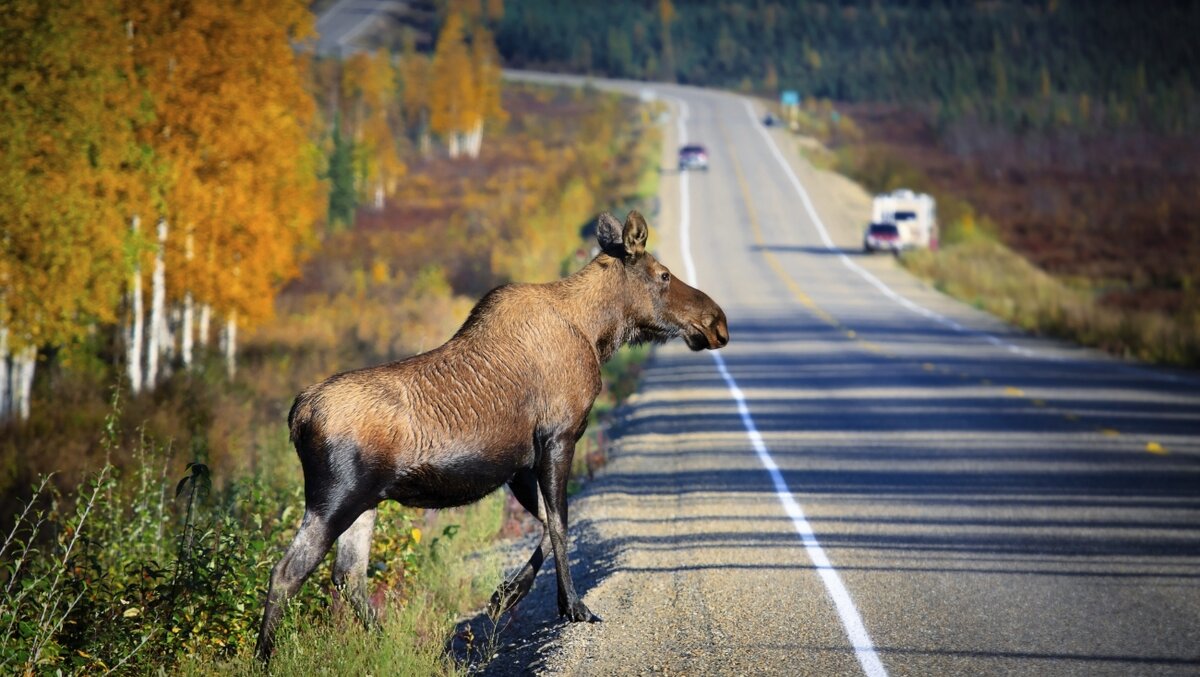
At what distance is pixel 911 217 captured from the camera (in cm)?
5775

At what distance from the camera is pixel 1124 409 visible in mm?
19969

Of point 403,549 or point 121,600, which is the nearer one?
point 121,600

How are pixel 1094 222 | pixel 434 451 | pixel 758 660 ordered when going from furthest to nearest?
1. pixel 1094 222
2. pixel 758 660
3. pixel 434 451

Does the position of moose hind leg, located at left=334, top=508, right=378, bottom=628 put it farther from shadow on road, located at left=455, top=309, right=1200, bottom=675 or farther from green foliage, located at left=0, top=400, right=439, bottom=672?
shadow on road, located at left=455, top=309, right=1200, bottom=675

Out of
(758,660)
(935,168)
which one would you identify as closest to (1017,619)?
(758,660)

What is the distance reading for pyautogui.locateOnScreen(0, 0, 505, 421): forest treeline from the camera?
20.4m

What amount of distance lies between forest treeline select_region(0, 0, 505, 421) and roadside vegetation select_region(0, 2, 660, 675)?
0.30 metres

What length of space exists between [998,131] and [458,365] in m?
97.3

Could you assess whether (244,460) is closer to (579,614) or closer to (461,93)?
(579,614)

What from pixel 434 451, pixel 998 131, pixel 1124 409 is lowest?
pixel 1124 409

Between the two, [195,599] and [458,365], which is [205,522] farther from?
[458,365]

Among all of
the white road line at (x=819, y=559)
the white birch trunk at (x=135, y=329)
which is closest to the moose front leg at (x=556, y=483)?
the white road line at (x=819, y=559)

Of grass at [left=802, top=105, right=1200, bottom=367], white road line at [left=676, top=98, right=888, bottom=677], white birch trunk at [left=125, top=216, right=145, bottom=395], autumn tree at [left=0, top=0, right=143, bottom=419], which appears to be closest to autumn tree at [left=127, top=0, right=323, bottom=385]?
white birch trunk at [left=125, top=216, right=145, bottom=395]

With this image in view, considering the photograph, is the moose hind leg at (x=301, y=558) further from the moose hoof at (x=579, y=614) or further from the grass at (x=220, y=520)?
the moose hoof at (x=579, y=614)
